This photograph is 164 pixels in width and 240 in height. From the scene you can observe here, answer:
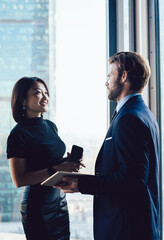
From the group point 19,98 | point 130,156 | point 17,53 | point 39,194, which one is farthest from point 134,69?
point 17,53

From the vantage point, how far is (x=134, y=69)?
124 cm

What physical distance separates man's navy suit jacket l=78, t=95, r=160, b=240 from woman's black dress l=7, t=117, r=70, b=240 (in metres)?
0.37

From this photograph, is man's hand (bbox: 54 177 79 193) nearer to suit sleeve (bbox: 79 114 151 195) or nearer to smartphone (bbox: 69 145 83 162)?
suit sleeve (bbox: 79 114 151 195)

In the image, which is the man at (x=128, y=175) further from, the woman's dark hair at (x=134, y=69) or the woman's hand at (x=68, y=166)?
the woman's hand at (x=68, y=166)

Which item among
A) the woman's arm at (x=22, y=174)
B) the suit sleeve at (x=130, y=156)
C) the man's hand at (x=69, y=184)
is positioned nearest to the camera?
the suit sleeve at (x=130, y=156)

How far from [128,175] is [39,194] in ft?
2.13

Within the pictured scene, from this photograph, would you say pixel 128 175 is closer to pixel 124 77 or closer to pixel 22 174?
pixel 124 77

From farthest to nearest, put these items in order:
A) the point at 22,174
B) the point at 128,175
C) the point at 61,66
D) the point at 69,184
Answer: the point at 61,66 → the point at 22,174 → the point at 69,184 → the point at 128,175

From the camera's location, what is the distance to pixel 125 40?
6.46 feet

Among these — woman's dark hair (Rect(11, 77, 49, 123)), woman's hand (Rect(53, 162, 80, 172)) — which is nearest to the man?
woman's hand (Rect(53, 162, 80, 172))

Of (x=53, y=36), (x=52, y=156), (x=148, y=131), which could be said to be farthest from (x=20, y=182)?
(x=53, y=36)

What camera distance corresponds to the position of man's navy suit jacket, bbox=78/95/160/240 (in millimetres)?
1015

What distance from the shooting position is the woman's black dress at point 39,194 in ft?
A: 4.71

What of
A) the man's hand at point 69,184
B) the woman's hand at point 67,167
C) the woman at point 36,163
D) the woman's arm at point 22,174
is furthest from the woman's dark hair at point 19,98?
the man's hand at point 69,184
